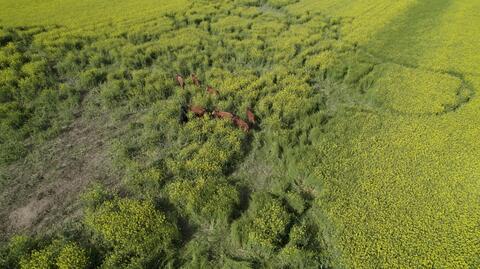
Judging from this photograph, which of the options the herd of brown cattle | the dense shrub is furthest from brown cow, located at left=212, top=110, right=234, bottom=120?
the dense shrub

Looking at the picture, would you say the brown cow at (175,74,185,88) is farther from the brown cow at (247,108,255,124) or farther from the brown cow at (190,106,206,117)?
the brown cow at (247,108,255,124)

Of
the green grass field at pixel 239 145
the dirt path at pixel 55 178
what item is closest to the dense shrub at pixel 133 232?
the green grass field at pixel 239 145

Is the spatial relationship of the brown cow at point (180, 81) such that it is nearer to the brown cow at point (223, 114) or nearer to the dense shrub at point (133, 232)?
the brown cow at point (223, 114)

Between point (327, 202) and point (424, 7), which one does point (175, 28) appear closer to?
point (327, 202)

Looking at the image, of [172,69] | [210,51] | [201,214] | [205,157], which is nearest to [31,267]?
[201,214]

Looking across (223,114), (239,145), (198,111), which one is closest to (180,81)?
(198,111)

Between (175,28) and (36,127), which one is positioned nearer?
(36,127)
